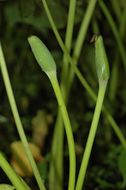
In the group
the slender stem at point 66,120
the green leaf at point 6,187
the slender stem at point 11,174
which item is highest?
the slender stem at point 66,120

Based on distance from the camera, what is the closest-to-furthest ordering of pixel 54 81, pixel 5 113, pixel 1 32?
pixel 54 81 < pixel 5 113 < pixel 1 32

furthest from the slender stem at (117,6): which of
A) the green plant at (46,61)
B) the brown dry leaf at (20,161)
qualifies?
the green plant at (46,61)

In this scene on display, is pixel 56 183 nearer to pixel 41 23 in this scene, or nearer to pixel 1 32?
pixel 41 23

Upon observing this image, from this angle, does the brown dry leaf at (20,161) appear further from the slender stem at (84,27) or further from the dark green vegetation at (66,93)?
the slender stem at (84,27)

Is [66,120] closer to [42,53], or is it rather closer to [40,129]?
[42,53]

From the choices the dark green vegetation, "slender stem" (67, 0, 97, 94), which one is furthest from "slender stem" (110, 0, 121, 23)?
"slender stem" (67, 0, 97, 94)

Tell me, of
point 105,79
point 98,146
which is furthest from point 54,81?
point 98,146

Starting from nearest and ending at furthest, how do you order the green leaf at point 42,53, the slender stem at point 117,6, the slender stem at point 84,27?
1. the green leaf at point 42,53
2. the slender stem at point 84,27
3. the slender stem at point 117,6
